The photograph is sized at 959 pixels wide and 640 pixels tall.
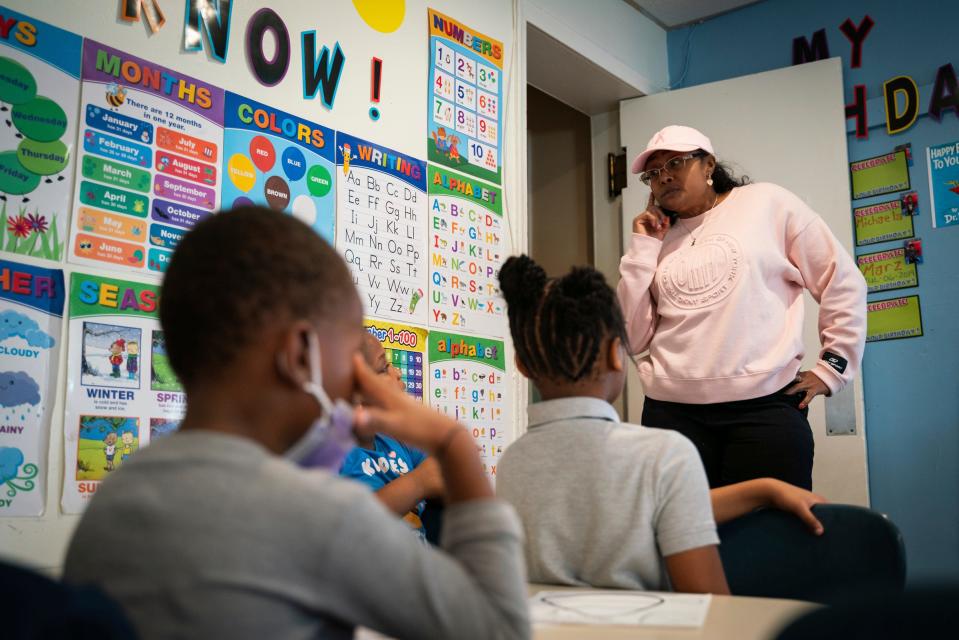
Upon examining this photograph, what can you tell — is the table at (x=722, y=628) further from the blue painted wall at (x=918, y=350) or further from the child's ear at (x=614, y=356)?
the blue painted wall at (x=918, y=350)

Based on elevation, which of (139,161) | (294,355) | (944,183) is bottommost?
(294,355)

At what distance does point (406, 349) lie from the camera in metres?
2.78

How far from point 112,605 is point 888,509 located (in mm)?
3435

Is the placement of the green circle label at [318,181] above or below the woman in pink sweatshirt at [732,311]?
above

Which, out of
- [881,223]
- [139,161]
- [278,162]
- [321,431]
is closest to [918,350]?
[881,223]

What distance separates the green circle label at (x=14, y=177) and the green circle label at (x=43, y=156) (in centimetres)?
1

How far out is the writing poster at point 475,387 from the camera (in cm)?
290

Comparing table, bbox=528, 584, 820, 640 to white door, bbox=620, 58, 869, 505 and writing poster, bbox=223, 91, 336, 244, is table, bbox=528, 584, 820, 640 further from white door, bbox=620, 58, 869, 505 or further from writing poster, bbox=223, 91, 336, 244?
white door, bbox=620, 58, 869, 505

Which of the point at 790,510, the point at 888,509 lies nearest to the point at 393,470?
the point at 790,510

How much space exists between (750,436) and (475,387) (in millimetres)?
1080

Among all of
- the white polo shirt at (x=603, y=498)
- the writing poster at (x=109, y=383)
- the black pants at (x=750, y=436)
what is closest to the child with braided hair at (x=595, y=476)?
the white polo shirt at (x=603, y=498)

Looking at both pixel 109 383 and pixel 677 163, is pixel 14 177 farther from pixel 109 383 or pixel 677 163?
pixel 677 163

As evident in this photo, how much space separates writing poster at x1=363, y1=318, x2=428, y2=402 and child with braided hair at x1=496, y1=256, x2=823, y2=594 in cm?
136

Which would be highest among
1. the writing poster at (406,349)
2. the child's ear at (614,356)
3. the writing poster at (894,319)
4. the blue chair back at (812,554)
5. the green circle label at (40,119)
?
the green circle label at (40,119)
